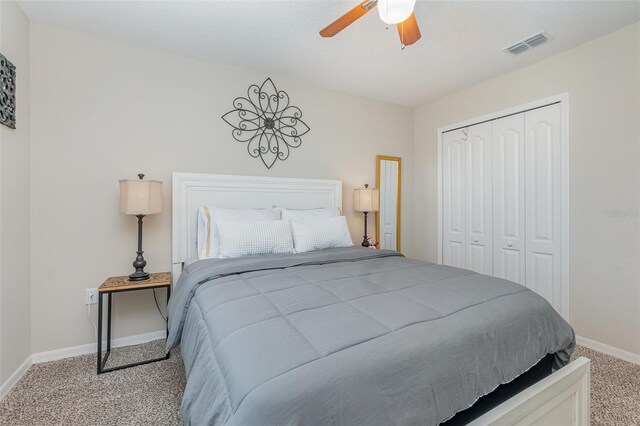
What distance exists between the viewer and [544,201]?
278 cm

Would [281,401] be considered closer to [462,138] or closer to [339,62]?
[339,62]

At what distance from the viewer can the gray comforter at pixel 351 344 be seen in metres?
0.81

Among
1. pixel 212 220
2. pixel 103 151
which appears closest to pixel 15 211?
pixel 103 151

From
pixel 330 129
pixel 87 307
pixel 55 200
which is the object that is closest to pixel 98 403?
pixel 87 307

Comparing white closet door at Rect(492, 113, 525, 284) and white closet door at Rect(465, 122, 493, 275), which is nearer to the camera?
white closet door at Rect(492, 113, 525, 284)

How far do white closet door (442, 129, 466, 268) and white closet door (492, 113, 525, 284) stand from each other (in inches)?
15.6

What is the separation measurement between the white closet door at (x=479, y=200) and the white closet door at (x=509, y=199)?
0.22ft

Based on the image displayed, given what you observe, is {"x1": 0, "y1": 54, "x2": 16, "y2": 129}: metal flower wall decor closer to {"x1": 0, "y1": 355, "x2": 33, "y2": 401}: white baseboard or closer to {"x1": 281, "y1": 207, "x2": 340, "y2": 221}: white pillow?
{"x1": 0, "y1": 355, "x2": 33, "y2": 401}: white baseboard

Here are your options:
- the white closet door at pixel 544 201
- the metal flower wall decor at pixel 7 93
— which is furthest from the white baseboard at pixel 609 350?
the metal flower wall decor at pixel 7 93

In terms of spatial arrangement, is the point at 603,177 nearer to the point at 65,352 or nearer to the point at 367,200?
the point at 367,200

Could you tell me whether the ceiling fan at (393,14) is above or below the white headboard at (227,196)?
above

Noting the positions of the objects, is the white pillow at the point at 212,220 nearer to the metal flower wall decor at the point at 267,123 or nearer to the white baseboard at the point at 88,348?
the metal flower wall decor at the point at 267,123

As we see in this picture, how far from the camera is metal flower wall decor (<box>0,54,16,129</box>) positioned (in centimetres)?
180

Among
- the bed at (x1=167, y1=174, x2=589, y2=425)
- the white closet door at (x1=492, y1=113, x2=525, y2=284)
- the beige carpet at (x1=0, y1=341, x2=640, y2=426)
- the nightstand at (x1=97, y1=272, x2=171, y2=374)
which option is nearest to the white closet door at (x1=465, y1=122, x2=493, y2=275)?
the white closet door at (x1=492, y1=113, x2=525, y2=284)
